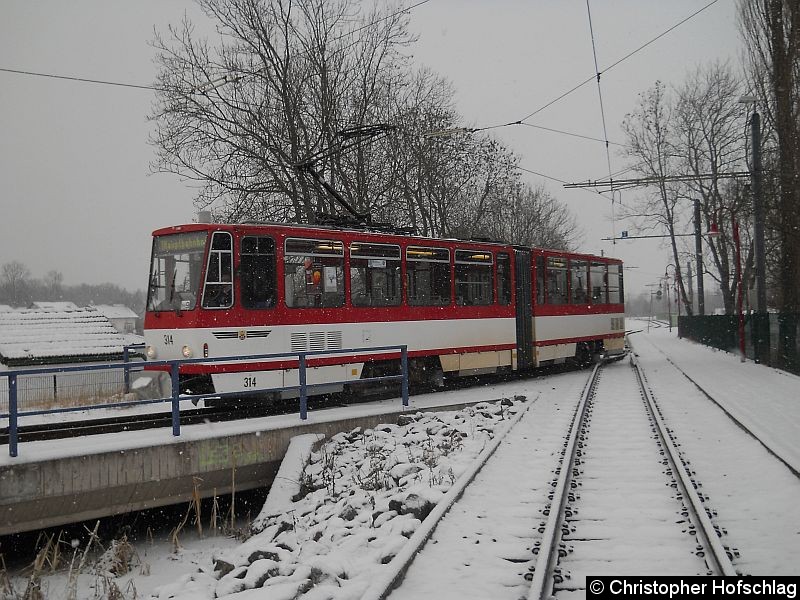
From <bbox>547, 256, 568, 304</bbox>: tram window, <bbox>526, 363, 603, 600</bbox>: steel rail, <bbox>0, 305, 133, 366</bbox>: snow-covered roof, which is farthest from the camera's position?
<bbox>0, 305, 133, 366</bbox>: snow-covered roof

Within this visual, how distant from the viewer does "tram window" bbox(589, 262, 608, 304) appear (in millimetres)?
22094

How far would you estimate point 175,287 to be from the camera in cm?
1187

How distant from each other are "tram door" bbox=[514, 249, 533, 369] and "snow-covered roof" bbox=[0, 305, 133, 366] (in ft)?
37.6

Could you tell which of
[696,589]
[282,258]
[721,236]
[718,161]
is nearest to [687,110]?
[718,161]

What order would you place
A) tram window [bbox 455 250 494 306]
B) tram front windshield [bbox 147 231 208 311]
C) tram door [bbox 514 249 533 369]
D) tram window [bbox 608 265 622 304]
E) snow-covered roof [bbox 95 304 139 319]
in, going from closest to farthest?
tram front windshield [bbox 147 231 208 311]
tram window [bbox 455 250 494 306]
tram door [bbox 514 249 533 369]
tram window [bbox 608 265 622 304]
snow-covered roof [bbox 95 304 139 319]

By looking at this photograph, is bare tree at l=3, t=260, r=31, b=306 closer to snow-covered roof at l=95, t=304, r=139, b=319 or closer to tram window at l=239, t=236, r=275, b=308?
snow-covered roof at l=95, t=304, r=139, b=319

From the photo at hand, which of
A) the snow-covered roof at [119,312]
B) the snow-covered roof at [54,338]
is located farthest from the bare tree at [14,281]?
the snow-covered roof at [54,338]

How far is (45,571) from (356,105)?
61.7 feet

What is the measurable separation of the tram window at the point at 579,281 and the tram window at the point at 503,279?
3.66m

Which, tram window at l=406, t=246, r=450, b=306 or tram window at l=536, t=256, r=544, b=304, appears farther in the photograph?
tram window at l=536, t=256, r=544, b=304

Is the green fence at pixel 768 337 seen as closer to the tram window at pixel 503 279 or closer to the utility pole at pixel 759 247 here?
the utility pole at pixel 759 247

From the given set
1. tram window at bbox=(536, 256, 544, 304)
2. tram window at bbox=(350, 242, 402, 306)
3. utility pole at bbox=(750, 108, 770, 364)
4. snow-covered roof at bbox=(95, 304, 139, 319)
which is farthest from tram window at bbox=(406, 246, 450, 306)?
snow-covered roof at bbox=(95, 304, 139, 319)

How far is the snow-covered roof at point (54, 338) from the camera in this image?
2047 cm

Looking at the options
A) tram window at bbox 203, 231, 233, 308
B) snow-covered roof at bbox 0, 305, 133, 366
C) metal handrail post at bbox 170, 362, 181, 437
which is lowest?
metal handrail post at bbox 170, 362, 181, 437
